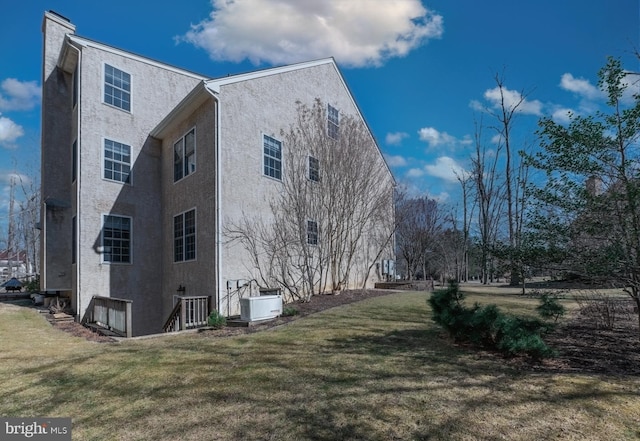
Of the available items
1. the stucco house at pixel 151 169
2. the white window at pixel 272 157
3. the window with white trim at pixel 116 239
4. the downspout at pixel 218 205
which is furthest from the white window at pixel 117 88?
the white window at pixel 272 157

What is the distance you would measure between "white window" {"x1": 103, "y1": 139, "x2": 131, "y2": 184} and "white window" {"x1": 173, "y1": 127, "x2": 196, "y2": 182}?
1.78m

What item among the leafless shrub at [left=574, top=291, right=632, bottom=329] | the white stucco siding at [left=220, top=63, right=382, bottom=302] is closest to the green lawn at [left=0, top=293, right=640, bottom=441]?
the leafless shrub at [left=574, top=291, right=632, bottom=329]

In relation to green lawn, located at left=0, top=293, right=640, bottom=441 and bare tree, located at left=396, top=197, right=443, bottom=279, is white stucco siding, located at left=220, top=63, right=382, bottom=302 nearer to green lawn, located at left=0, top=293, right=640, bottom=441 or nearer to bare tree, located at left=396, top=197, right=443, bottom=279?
green lawn, located at left=0, top=293, right=640, bottom=441

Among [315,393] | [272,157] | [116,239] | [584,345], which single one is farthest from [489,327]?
[116,239]

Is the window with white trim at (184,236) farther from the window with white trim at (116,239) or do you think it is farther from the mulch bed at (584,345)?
the mulch bed at (584,345)

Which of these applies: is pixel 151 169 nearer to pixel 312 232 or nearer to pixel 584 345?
pixel 312 232

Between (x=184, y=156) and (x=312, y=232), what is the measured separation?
5389mm

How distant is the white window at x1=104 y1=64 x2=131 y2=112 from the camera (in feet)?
43.6

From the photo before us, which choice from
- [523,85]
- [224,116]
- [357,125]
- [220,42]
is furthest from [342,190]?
[523,85]

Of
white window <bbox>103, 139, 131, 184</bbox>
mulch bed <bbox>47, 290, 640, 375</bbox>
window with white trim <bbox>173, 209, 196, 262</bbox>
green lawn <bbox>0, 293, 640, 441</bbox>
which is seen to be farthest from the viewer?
white window <bbox>103, 139, 131, 184</bbox>

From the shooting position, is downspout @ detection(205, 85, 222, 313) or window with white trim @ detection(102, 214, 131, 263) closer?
downspout @ detection(205, 85, 222, 313)

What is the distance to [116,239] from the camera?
13359mm

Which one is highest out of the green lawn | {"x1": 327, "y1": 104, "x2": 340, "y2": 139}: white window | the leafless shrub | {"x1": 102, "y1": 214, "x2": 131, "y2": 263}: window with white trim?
{"x1": 327, "y1": 104, "x2": 340, "y2": 139}: white window

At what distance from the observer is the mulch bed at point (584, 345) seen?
487cm
